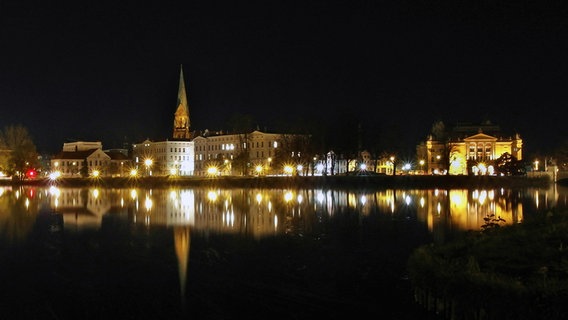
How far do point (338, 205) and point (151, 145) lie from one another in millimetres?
114107

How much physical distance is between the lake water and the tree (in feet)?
230

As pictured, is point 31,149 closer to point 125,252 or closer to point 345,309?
point 125,252

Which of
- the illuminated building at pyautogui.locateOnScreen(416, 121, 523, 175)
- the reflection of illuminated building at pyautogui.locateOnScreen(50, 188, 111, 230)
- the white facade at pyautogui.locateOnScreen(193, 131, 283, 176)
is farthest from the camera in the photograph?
the illuminated building at pyautogui.locateOnScreen(416, 121, 523, 175)

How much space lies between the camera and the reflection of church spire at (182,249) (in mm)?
21438

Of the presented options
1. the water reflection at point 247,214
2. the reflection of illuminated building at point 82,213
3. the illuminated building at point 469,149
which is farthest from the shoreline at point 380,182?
the reflection of illuminated building at point 82,213

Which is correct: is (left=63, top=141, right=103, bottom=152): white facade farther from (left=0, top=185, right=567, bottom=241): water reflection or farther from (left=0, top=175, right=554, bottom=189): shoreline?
(left=0, top=185, right=567, bottom=241): water reflection

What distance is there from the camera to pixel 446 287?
49.3ft

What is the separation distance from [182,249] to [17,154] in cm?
9493

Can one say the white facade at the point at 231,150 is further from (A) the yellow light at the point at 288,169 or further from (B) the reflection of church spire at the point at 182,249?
(B) the reflection of church spire at the point at 182,249

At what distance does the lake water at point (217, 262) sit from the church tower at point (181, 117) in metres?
119

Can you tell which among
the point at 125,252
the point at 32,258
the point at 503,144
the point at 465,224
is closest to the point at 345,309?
the point at 125,252

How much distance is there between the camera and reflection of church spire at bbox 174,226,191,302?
21.4m

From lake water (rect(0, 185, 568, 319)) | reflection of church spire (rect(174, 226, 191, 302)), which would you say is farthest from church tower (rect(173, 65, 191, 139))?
reflection of church spire (rect(174, 226, 191, 302))

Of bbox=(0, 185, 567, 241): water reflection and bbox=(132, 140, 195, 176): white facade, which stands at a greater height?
bbox=(132, 140, 195, 176): white facade
